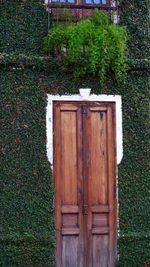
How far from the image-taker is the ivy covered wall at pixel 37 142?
8.45 meters

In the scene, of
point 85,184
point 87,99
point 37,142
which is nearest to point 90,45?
point 87,99

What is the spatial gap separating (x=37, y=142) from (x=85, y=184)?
899 millimetres

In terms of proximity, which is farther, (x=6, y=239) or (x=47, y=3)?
(x=47, y=3)

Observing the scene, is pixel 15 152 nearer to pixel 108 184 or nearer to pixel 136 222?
pixel 108 184

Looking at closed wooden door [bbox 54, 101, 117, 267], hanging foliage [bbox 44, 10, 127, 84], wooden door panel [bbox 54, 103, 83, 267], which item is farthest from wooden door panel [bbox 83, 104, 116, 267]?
hanging foliage [bbox 44, 10, 127, 84]

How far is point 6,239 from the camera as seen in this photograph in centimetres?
834

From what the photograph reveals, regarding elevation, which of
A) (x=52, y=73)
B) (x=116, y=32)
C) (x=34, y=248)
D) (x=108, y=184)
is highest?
(x=116, y=32)

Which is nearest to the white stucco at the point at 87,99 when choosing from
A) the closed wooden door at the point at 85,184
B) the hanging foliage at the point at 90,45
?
the closed wooden door at the point at 85,184

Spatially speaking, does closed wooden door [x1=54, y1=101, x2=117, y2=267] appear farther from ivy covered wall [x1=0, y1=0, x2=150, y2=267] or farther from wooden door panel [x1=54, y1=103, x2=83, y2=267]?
ivy covered wall [x1=0, y1=0, x2=150, y2=267]

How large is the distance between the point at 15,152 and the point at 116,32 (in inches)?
85.8

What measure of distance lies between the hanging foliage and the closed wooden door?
21.6 inches

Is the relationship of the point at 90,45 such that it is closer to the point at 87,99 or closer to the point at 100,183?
the point at 87,99

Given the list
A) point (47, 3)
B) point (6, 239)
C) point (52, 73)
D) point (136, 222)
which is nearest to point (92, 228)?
point (136, 222)

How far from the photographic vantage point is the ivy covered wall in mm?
8453
